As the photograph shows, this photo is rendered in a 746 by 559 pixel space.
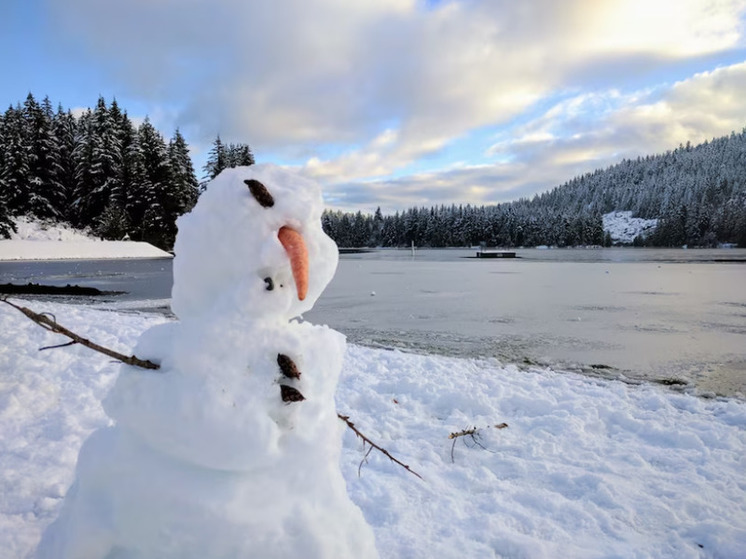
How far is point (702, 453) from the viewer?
14.3ft

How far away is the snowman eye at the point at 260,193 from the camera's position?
1647 millimetres

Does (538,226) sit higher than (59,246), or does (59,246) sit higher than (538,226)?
(538,226)

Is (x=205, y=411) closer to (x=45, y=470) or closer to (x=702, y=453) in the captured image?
(x=45, y=470)

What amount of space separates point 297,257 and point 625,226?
187 metres

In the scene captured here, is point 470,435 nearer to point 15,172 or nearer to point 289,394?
point 289,394

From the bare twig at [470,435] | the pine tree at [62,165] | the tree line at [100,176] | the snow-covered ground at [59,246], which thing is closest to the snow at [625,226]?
the tree line at [100,176]

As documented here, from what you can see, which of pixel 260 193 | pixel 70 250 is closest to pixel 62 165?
pixel 70 250

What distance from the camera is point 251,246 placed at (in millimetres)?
1632

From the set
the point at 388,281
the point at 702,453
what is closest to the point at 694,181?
the point at 388,281

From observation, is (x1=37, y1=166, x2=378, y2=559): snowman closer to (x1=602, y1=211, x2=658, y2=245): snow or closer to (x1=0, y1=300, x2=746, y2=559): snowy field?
(x1=0, y1=300, x2=746, y2=559): snowy field

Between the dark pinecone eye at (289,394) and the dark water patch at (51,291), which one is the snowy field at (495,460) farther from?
the dark water patch at (51,291)

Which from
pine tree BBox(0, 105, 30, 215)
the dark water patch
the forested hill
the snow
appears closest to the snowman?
the dark water patch

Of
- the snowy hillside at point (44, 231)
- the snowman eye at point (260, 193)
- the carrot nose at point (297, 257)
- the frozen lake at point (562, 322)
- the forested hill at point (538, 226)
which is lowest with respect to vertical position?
the frozen lake at point (562, 322)

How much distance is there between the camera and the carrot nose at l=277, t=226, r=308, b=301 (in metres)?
1.60
